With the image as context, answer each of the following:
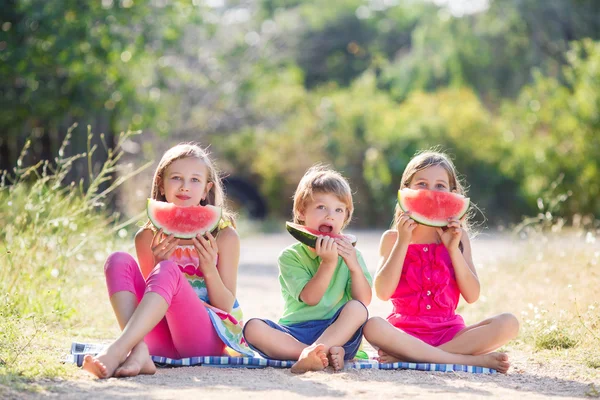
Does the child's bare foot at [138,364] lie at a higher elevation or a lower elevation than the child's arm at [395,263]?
lower

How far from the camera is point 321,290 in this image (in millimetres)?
4664

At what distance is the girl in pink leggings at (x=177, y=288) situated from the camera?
4270 millimetres

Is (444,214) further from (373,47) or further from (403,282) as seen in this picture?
(373,47)

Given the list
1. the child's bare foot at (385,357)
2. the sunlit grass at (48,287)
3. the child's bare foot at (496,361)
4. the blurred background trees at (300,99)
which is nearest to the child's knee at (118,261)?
the sunlit grass at (48,287)

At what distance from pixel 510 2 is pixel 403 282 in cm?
1872

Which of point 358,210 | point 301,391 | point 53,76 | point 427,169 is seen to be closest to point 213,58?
point 358,210

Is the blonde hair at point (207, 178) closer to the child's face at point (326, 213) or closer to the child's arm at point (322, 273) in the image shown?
the child's face at point (326, 213)

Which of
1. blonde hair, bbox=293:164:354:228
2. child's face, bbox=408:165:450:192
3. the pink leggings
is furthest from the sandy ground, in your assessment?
child's face, bbox=408:165:450:192

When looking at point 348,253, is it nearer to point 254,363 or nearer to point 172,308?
point 254,363

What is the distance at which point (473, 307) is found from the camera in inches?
282

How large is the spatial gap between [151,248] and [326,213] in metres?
1.00

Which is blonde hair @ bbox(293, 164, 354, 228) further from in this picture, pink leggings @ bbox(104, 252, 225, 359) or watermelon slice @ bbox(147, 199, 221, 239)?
pink leggings @ bbox(104, 252, 225, 359)

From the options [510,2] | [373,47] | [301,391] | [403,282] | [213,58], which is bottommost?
[301,391]

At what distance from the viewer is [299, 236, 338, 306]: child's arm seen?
459 centimetres
